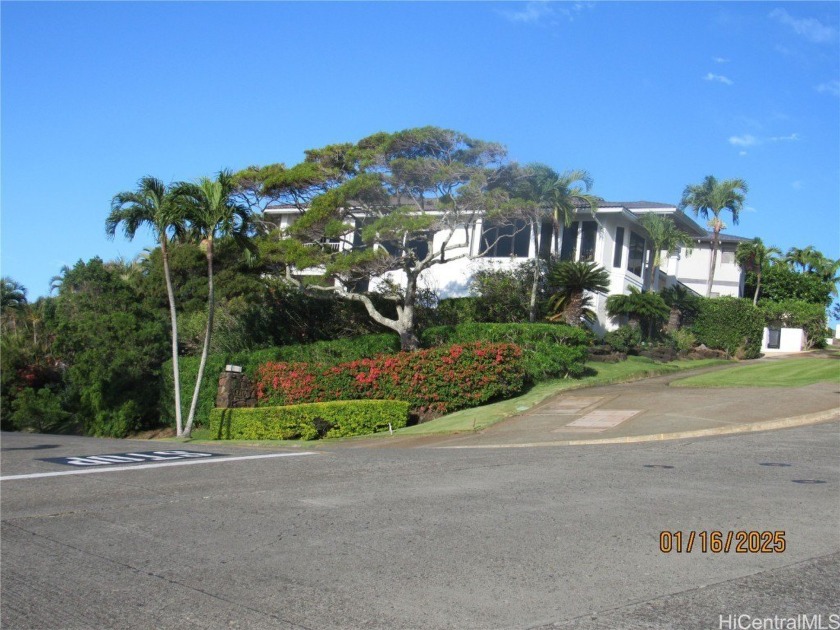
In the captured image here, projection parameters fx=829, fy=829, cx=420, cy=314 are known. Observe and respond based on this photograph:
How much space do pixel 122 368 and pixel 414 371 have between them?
1409 centimetres

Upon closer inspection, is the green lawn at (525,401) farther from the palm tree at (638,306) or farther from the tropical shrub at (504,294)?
the tropical shrub at (504,294)

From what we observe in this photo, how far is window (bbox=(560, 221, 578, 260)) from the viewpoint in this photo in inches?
1351

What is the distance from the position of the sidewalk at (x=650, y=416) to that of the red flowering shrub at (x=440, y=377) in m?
1.73

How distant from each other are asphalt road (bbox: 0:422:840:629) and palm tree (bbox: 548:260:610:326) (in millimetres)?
18889

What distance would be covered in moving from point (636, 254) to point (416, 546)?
31.7 m

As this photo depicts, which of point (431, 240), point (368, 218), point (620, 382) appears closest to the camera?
point (620, 382)

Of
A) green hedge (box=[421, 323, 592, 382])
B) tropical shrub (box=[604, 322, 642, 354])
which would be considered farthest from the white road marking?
tropical shrub (box=[604, 322, 642, 354])

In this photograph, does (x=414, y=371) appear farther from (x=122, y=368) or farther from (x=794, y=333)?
(x=794, y=333)

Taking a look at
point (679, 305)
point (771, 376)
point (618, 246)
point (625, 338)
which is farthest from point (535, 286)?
point (679, 305)

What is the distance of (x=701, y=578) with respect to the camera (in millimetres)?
6027

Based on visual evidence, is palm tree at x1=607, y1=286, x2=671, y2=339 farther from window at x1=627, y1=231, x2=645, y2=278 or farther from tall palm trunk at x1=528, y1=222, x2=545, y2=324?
tall palm trunk at x1=528, y1=222, x2=545, y2=324

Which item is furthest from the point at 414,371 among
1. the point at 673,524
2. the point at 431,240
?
the point at 673,524
